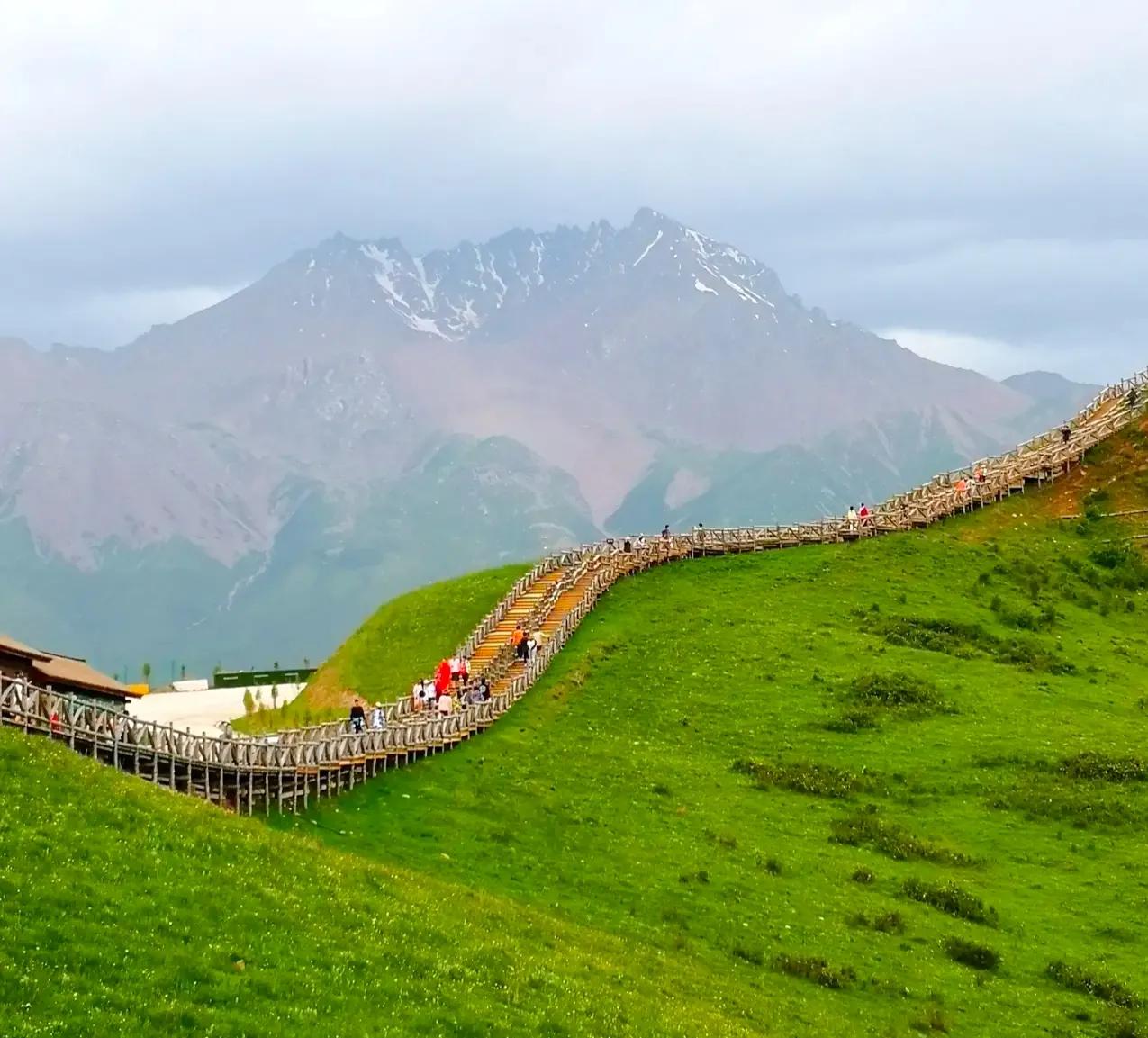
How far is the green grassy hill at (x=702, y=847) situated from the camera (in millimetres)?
26125

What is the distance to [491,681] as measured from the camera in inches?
2635

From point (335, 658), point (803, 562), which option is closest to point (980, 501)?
point (803, 562)

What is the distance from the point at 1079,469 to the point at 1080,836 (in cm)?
6116

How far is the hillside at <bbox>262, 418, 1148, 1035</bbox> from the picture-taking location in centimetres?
3950

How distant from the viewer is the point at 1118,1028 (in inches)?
1428

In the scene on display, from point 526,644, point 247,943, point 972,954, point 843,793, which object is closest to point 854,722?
point 843,793

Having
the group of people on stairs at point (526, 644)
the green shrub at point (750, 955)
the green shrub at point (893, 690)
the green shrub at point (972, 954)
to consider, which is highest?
the group of people on stairs at point (526, 644)

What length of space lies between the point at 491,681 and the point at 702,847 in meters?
21.4

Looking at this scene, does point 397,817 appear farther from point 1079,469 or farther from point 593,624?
point 1079,469

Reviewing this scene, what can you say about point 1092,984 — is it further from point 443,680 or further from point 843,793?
point 443,680

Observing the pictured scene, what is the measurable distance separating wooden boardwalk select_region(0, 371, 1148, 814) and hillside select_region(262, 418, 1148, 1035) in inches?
47.2

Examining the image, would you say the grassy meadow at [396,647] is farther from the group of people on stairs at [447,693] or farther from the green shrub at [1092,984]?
the green shrub at [1092,984]

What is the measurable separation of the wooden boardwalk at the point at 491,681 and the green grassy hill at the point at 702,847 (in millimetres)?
1384

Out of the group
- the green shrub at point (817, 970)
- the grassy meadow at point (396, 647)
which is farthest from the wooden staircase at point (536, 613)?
the green shrub at point (817, 970)
